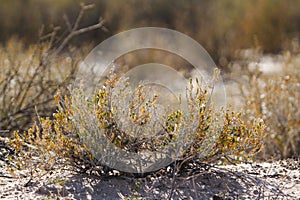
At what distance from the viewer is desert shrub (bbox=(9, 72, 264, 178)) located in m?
4.00

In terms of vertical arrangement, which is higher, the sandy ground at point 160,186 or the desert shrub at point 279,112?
the desert shrub at point 279,112

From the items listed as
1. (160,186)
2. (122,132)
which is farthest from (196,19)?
(160,186)

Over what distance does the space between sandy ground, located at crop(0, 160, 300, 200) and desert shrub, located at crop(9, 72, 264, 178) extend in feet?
0.31

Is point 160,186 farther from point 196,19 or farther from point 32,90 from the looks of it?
point 196,19

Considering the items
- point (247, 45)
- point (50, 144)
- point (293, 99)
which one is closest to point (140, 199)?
point (50, 144)

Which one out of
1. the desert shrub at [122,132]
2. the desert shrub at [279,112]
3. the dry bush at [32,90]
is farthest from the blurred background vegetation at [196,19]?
the desert shrub at [122,132]

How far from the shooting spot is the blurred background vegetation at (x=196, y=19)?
13.3m

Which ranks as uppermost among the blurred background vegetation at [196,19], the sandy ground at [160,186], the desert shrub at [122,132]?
the blurred background vegetation at [196,19]

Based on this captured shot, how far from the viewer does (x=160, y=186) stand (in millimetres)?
3947

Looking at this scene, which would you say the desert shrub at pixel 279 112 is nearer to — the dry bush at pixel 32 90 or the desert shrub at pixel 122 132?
the dry bush at pixel 32 90

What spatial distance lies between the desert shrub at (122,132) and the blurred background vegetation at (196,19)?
810 centimetres

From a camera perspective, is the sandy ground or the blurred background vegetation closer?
the sandy ground

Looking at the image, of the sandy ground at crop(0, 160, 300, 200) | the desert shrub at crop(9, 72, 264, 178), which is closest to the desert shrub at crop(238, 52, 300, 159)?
the sandy ground at crop(0, 160, 300, 200)

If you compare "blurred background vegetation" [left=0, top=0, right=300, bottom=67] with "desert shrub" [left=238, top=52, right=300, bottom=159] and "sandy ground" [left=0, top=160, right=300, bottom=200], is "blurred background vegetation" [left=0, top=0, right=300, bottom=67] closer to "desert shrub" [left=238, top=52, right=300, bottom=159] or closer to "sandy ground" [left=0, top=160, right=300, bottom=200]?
"desert shrub" [left=238, top=52, right=300, bottom=159]
